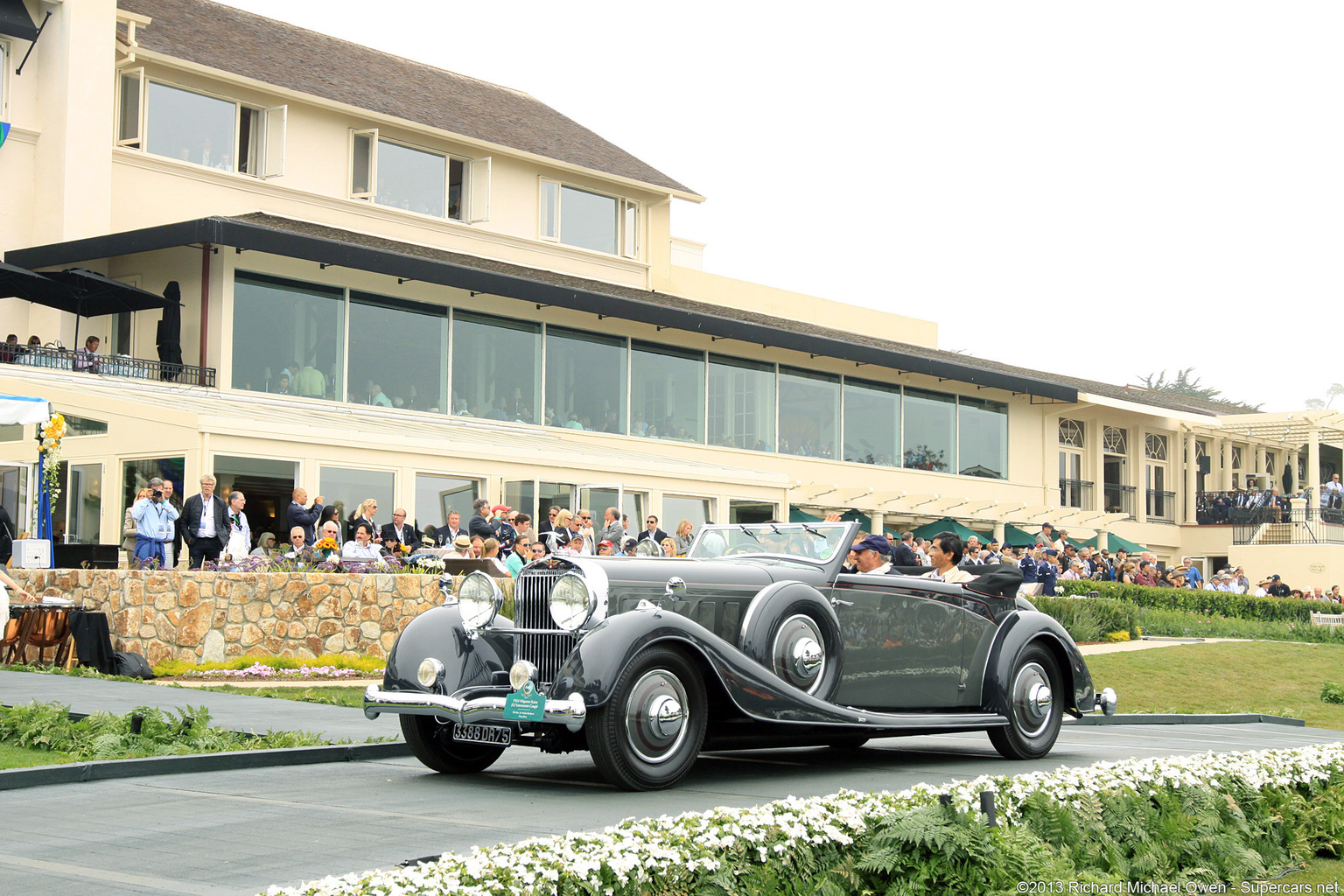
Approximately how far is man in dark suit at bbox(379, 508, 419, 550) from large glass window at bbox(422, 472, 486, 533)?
85.4 inches

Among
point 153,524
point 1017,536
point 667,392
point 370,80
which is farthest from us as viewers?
point 1017,536

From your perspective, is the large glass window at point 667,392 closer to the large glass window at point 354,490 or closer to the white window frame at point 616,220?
the white window frame at point 616,220

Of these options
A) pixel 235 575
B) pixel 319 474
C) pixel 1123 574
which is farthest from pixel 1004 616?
pixel 1123 574

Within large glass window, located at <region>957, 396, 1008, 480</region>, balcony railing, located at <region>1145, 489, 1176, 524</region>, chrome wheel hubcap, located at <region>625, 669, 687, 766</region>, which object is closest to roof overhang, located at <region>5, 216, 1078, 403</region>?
large glass window, located at <region>957, 396, 1008, 480</region>

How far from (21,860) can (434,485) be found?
1669 centimetres

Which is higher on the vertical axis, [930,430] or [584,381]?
[584,381]

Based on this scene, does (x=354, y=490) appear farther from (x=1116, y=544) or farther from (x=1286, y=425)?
(x=1286, y=425)

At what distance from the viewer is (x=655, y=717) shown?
7.55 meters

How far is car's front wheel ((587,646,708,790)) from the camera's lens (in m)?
7.36

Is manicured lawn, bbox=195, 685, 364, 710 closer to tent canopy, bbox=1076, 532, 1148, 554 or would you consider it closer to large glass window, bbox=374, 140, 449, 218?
large glass window, bbox=374, 140, 449, 218

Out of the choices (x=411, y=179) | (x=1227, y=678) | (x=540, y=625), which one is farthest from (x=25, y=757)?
(x=411, y=179)

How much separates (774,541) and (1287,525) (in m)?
39.0

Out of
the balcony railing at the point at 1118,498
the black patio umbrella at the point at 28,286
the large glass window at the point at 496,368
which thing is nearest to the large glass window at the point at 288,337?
the large glass window at the point at 496,368

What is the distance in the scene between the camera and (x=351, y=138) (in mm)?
28562
